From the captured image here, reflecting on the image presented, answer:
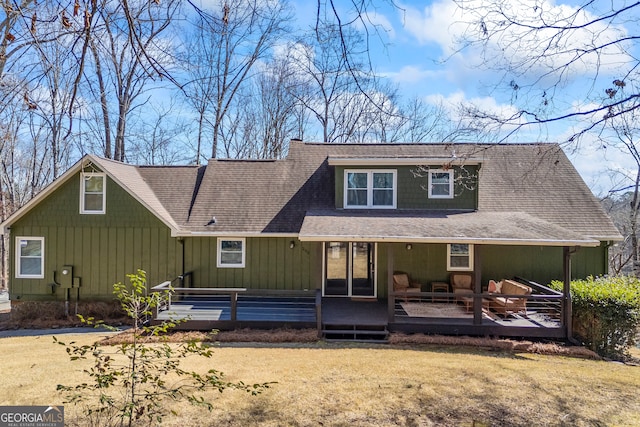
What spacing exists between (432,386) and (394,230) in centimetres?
476

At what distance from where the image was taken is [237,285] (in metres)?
12.5

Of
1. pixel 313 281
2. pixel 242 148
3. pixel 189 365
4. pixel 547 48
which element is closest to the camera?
pixel 547 48

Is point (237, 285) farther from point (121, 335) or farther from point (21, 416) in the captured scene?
point (21, 416)

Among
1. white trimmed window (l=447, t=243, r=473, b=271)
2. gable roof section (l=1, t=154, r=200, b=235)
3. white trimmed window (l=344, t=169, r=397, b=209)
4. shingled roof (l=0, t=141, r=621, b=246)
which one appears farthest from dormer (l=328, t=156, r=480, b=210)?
gable roof section (l=1, t=154, r=200, b=235)

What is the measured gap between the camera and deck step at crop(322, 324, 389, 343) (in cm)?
945

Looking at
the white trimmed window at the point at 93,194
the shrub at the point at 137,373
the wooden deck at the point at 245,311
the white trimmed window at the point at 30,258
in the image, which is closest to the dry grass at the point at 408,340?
the wooden deck at the point at 245,311

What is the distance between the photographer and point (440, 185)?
1279 cm

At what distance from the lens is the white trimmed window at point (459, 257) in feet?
39.8

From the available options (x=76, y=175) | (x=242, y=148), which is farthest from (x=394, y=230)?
(x=242, y=148)

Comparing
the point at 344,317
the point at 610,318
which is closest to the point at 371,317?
the point at 344,317

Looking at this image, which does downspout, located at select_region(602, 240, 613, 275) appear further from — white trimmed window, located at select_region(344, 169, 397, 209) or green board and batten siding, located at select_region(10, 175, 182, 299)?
green board and batten siding, located at select_region(10, 175, 182, 299)

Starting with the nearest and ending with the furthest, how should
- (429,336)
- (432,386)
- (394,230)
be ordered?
1. (432,386)
2. (429,336)
3. (394,230)

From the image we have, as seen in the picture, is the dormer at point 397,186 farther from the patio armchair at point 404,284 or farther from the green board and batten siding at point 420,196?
the patio armchair at point 404,284

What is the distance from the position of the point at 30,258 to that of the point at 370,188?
1196 cm
